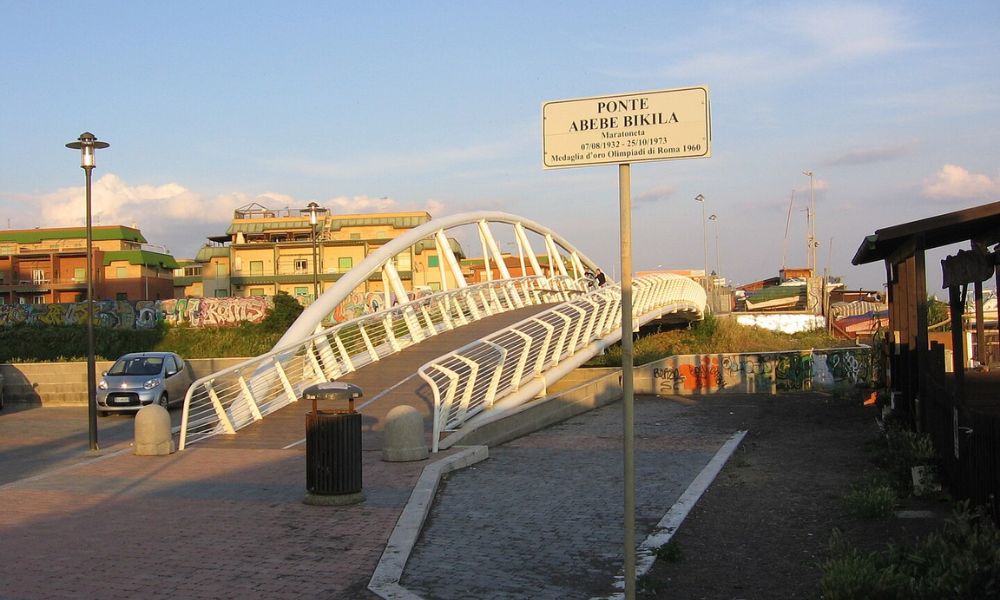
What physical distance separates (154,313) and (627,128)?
150ft

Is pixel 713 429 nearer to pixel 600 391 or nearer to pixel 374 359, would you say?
pixel 600 391

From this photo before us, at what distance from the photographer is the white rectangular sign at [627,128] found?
509 centimetres

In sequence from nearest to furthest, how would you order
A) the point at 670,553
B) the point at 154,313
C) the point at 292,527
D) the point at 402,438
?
1. the point at 670,553
2. the point at 292,527
3. the point at 402,438
4. the point at 154,313

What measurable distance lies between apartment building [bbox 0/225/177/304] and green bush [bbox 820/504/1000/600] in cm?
6588

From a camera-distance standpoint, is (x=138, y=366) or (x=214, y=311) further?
(x=214, y=311)

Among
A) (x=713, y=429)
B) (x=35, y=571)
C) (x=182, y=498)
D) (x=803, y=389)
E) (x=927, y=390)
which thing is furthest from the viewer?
(x=803, y=389)

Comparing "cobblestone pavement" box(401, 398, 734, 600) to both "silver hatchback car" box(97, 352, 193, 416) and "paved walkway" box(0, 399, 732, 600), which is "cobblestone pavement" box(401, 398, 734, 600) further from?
"silver hatchback car" box(97, 352, 193, 416)

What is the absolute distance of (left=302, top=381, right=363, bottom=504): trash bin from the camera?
9.41 metres

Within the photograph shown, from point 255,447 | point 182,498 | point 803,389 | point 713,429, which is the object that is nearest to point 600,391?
point 713,429

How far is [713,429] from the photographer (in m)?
18.5

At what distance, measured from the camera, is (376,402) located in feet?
53.8

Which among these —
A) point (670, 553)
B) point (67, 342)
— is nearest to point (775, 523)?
point (670, 553)

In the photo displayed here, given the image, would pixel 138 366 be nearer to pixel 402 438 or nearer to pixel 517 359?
pixel 517 359

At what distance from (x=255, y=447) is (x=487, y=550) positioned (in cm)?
655
